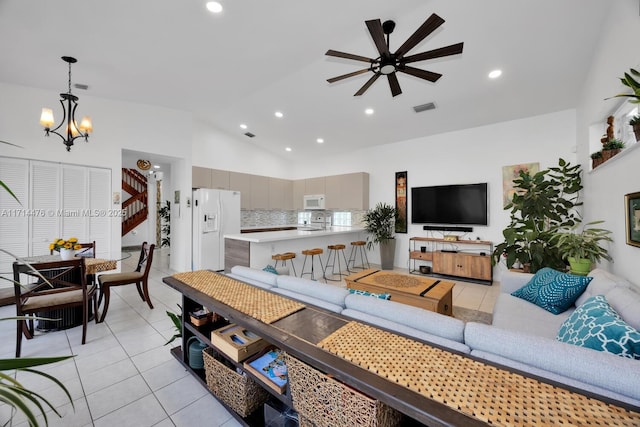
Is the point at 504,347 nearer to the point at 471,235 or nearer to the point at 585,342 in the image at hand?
the point at 585,342

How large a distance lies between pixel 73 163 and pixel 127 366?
3.56m

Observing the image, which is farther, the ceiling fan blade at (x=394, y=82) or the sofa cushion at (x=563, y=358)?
the ceiling fan blade at (x=394, y=82)

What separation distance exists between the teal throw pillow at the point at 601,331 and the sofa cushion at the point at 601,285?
1.19 feet

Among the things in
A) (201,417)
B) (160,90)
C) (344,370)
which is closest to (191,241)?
(160,90)

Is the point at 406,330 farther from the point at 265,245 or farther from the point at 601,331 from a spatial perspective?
the point at 265,245

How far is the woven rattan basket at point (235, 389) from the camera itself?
5.13 ft

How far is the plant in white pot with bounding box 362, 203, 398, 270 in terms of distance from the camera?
5.84 meters

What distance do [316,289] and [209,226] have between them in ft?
14.4

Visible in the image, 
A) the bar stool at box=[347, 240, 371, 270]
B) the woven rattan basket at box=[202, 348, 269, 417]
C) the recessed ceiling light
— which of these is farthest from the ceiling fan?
the bar stool at box=[347, 240, 371, 270]

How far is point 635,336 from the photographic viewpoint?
1163mm

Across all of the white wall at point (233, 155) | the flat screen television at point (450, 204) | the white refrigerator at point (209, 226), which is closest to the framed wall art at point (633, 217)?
the flat screen television at point (450, 204)

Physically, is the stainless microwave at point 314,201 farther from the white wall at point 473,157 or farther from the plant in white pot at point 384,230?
→ the plant in white pot at point 384,230

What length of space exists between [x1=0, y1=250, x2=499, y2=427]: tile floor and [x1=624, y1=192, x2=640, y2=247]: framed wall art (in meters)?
3.21

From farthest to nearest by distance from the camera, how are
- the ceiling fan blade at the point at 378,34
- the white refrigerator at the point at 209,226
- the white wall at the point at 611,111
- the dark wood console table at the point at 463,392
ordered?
the white refrigerator at the point at 209,226 < the white wall at the point at 611,111 < the ceiling fan blade at the point at 378,34 < the dark wood console table at the point at 463,392
